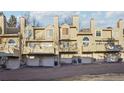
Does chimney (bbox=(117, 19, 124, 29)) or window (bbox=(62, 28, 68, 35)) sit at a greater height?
chimney (bbox=(117, 19, 124, 29))

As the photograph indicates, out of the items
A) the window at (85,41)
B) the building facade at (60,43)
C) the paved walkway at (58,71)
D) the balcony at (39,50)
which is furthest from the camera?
the balcony at (39,50)

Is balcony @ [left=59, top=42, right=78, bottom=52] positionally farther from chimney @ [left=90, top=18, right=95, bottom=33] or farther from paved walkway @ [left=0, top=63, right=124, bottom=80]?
chimney @ [left=90, top=18, right=95, bottom=33]

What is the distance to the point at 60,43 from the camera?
36.5ft

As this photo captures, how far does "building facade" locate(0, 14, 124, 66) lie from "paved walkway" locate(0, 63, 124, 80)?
0.28 meters

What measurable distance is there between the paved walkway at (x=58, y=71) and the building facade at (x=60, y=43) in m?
0.28

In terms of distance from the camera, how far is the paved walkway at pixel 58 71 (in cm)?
1040

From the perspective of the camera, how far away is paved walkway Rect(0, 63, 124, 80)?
10398 mm

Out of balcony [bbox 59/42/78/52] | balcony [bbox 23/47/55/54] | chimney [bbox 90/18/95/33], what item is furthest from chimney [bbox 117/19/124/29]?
balcony [bbox 23/47/55/54]

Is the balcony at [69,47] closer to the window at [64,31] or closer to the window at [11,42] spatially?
the window at [64,31]

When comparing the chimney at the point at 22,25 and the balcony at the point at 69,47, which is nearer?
the chimney at the point at 22,25

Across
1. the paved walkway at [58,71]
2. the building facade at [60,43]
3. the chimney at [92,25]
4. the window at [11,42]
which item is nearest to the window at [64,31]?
the building facade at [60,43]
